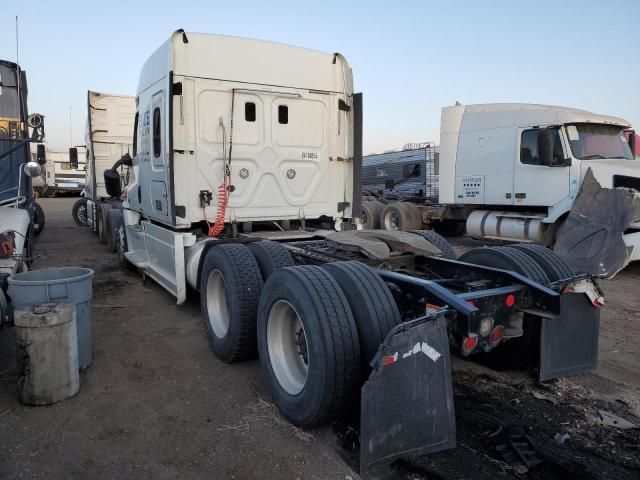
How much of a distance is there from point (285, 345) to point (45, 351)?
1.67 metres

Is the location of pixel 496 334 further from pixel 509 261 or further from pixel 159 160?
pixel 159 160

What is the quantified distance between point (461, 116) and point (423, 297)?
29.7 feet

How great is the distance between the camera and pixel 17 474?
2.79m

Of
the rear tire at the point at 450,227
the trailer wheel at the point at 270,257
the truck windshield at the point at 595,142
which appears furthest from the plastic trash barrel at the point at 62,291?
the rear tire at the point at 450,227

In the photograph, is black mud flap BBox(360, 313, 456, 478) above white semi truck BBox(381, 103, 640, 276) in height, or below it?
below

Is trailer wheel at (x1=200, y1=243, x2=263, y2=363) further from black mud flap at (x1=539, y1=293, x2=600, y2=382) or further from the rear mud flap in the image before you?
the rear mud flap

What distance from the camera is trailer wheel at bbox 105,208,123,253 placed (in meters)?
9.92

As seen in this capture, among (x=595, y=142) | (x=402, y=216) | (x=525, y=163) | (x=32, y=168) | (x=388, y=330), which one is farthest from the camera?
(x=402, y=216)

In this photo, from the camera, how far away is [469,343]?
3.05 meters

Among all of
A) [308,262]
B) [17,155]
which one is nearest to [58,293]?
[308,262]

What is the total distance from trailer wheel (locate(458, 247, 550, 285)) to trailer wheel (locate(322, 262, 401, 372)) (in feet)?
4.80

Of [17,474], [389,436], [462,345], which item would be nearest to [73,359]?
[17,474]

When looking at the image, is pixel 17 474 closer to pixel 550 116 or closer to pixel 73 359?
pixel 73 359

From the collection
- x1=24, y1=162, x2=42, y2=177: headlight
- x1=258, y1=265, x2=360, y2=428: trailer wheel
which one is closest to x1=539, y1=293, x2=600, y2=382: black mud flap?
x1=258, y1=265, x2=360, y2=428: trailer wheel
